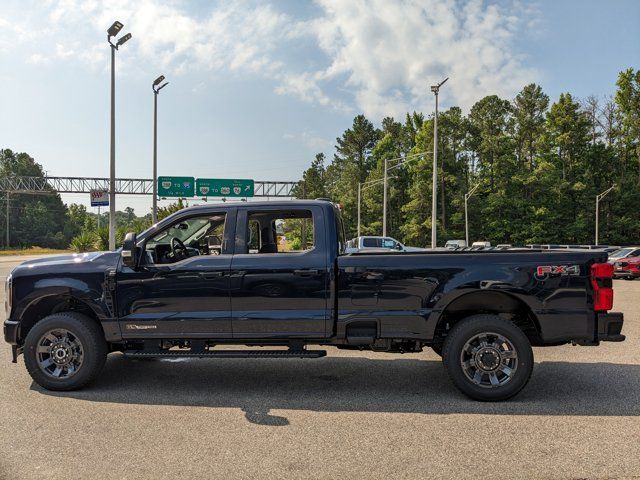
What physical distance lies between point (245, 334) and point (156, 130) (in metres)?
24.8

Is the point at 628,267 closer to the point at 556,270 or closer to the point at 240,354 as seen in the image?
the point at 556,270

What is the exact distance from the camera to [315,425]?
14.5ft

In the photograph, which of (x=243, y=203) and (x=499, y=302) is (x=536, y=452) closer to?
(x=499, y=302)

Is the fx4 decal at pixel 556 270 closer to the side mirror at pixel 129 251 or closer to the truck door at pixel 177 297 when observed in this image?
the truck door at pixel 177 297

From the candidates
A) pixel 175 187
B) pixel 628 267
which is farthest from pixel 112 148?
pixel 175 187

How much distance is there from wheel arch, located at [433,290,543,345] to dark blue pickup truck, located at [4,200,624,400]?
0.05 feet

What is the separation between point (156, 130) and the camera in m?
27.6

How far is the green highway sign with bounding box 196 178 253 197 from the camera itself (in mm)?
47094

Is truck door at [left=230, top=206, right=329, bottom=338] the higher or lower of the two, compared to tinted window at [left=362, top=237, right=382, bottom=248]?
lower

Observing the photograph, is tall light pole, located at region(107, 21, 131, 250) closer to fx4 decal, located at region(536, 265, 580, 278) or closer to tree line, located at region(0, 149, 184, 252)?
fx4 decal, located at region(536, 265, 580, 278)

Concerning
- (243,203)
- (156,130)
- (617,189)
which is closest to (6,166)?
(156,130)

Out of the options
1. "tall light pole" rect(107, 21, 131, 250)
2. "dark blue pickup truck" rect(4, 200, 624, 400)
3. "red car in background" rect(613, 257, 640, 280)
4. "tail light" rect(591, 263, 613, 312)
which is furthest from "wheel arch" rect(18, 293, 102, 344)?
"red car in background" rect(613, 257, 640, 280)

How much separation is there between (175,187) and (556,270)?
43337 millimetres

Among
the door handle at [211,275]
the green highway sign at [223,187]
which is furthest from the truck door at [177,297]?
the green highway sign at [223,187]
